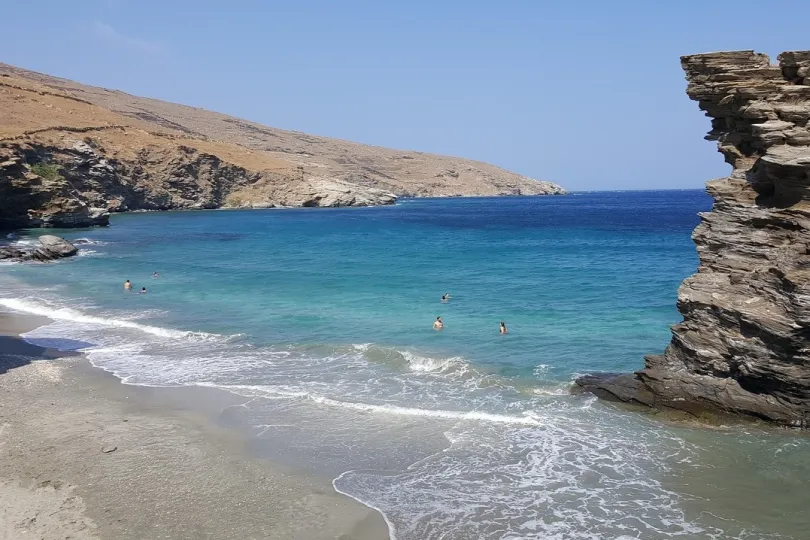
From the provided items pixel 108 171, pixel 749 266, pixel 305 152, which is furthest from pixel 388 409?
pixel 305 152

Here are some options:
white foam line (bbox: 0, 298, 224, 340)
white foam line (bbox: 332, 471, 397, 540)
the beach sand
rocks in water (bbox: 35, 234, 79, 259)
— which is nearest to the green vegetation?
rocks in water (bbox: 35, 234, 79, 259)

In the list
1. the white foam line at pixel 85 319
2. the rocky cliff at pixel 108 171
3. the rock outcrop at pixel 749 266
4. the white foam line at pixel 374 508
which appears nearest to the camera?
the white foam line at pixel 374 508

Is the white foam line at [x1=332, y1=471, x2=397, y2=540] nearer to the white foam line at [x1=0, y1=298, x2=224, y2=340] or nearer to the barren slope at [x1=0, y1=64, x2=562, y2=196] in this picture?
the white foam line at [x1=0, y1=298, x2=224, y2=340]

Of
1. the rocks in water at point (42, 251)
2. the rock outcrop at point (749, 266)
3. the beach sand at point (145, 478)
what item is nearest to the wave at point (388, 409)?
the beach sand at point (145, 478)

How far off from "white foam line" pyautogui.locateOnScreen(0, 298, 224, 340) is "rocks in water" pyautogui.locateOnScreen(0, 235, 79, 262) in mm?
14284

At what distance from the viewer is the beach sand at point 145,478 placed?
927 centimetres

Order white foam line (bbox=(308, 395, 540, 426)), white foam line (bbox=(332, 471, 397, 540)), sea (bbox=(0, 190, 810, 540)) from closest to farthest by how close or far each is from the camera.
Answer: white foam line (bbox=(332, 471, 397, 540)) < sea (bbox=(0, 190, 810, 540)) < white foam line (bbox=(308, 395, 540, 426))

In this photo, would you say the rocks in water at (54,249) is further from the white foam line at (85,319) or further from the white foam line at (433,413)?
the white foam line at (433,413)

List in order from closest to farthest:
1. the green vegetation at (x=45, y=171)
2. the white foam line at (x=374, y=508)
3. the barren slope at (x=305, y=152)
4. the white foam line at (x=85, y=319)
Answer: the white foam line at (x=374, y=508), the white foam line at (x=85, y=319), the green vegetation at (x=45, y=171), the barren slope at (x=305, y=152)

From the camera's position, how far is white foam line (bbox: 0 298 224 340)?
21.7 metres

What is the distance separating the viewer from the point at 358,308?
1023 inches

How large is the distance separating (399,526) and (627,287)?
76.2 ft

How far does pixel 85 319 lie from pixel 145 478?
15.7 meters

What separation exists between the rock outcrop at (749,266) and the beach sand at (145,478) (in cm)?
789
